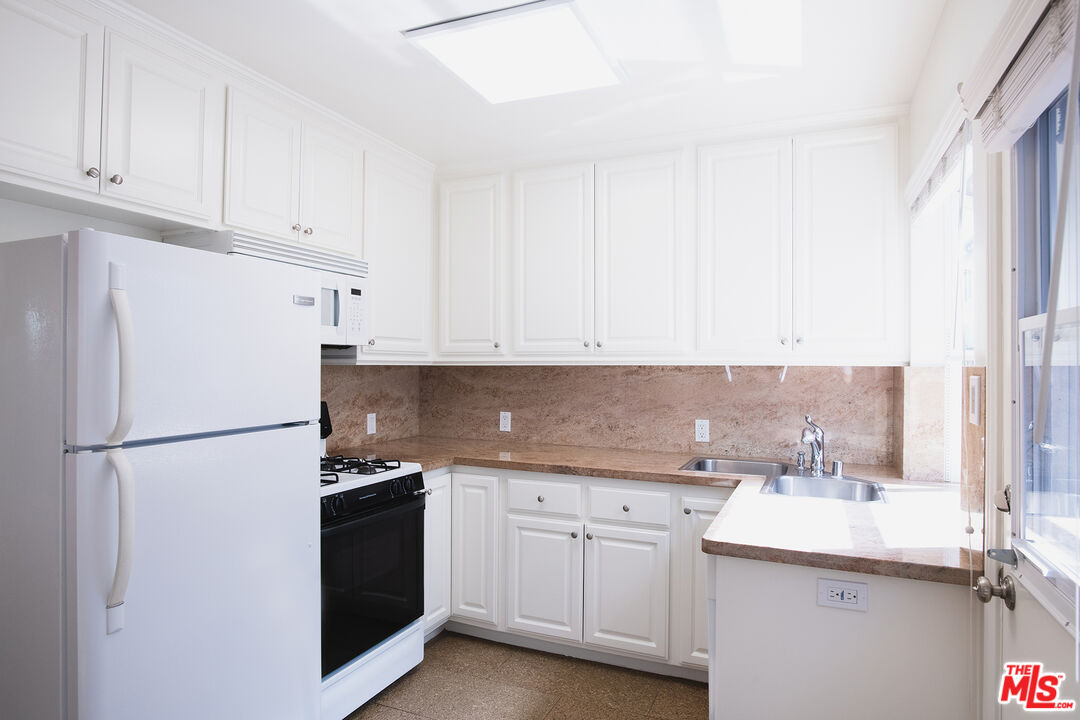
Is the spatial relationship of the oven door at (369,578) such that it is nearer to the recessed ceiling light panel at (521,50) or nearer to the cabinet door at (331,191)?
the cabinet door at (331,191)

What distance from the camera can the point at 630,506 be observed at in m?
2.56

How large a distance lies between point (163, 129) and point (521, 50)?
3.66 feet

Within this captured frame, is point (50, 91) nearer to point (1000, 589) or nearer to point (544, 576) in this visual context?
point (544, 576)

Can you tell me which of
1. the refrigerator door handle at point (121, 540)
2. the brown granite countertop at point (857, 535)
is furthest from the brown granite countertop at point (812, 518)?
the refrigerator door handle at point (121, 540)

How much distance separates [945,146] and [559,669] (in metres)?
2.35

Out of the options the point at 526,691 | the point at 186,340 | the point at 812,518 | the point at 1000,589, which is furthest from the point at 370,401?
the point at 1000,589

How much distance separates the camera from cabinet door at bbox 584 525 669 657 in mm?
2512

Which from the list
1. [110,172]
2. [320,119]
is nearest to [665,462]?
[320,119]

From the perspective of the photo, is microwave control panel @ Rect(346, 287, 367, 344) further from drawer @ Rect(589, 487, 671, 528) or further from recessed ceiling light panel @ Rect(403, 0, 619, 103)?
drawer @ Rect(589, 487, 671, 528)

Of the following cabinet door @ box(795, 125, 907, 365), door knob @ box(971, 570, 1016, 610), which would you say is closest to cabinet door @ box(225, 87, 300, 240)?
cabinet door @ box(795, 125, 907, 365)

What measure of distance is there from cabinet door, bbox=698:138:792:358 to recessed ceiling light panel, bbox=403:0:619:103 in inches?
34.2

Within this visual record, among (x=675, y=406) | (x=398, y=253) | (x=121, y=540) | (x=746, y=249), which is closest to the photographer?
(x=121, y=540)

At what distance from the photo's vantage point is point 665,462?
2.76 meters

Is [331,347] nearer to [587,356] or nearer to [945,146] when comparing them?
[587,356]
